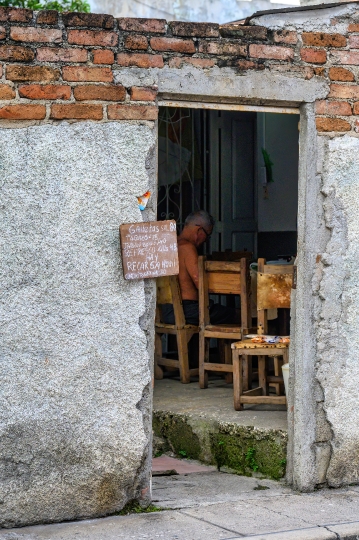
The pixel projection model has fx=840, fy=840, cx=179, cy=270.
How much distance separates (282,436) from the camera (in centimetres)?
541

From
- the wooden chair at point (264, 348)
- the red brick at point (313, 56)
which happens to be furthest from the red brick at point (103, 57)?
the wooden chair at point (264, 348)

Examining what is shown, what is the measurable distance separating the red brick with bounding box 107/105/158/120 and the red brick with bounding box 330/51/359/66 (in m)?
1.22

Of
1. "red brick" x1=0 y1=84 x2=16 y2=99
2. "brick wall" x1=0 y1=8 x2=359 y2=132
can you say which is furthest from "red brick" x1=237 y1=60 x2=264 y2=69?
"red brick" x1=0 y1=84 x2=16 y2=99

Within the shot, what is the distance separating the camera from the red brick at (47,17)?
449 cm

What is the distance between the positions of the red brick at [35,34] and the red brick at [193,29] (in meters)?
0.66

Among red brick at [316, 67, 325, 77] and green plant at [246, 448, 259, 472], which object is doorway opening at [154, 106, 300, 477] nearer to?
green plant at [246, 448, 259, 472]

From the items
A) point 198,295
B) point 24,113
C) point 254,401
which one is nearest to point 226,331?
point 198,295

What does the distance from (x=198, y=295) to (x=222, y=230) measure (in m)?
1.61

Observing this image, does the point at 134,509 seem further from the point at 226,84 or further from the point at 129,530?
the point at 226,84

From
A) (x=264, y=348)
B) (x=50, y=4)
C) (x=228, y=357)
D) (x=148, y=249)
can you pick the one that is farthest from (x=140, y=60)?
(x=50, y=4)

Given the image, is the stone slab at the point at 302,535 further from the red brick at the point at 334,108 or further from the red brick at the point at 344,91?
Answer: the red brick at the point at 344,91

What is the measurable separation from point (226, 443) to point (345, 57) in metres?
2.67

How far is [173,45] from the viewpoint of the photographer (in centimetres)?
475

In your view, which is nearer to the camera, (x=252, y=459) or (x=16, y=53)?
(x=16, y=53)
